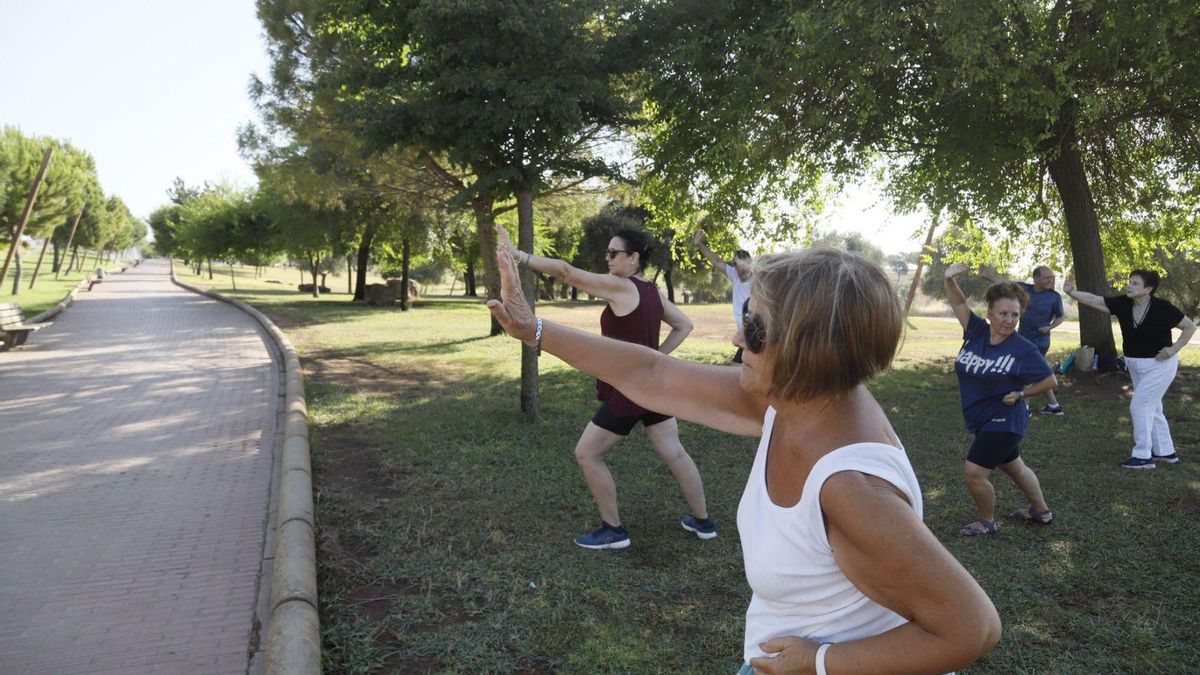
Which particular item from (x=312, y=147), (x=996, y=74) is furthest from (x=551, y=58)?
(x=312, y=147)

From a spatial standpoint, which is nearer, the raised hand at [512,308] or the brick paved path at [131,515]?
the raised hand at [512,308]

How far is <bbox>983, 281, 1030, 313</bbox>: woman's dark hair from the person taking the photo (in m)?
5.07

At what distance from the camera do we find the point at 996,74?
335 inches

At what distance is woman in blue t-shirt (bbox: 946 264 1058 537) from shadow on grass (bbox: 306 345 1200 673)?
0.40m

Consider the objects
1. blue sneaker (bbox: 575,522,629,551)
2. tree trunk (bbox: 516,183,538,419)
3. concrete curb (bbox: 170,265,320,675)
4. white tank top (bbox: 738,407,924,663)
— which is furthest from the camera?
tree trunk (bbox: 516,183,538,419)

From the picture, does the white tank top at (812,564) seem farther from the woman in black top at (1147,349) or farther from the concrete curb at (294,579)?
the woman in black top at (1147,349)

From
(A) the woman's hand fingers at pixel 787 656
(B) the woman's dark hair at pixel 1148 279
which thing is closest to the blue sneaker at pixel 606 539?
(A) the woman's hand fingers at pixel 787 656

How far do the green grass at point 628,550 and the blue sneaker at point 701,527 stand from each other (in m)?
0.08

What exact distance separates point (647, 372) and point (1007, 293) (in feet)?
13.3

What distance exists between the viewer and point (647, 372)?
211 cm

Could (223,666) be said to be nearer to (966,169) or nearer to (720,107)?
(720,107)

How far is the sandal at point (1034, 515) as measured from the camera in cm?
542

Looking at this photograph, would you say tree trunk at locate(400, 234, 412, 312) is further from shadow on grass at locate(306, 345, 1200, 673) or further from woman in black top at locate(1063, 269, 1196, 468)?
woman in black top at locate(1063, 269, 1196, 468)

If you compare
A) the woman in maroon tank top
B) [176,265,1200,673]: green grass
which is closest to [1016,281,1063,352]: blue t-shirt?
[176,265,1200,673]: green grass
